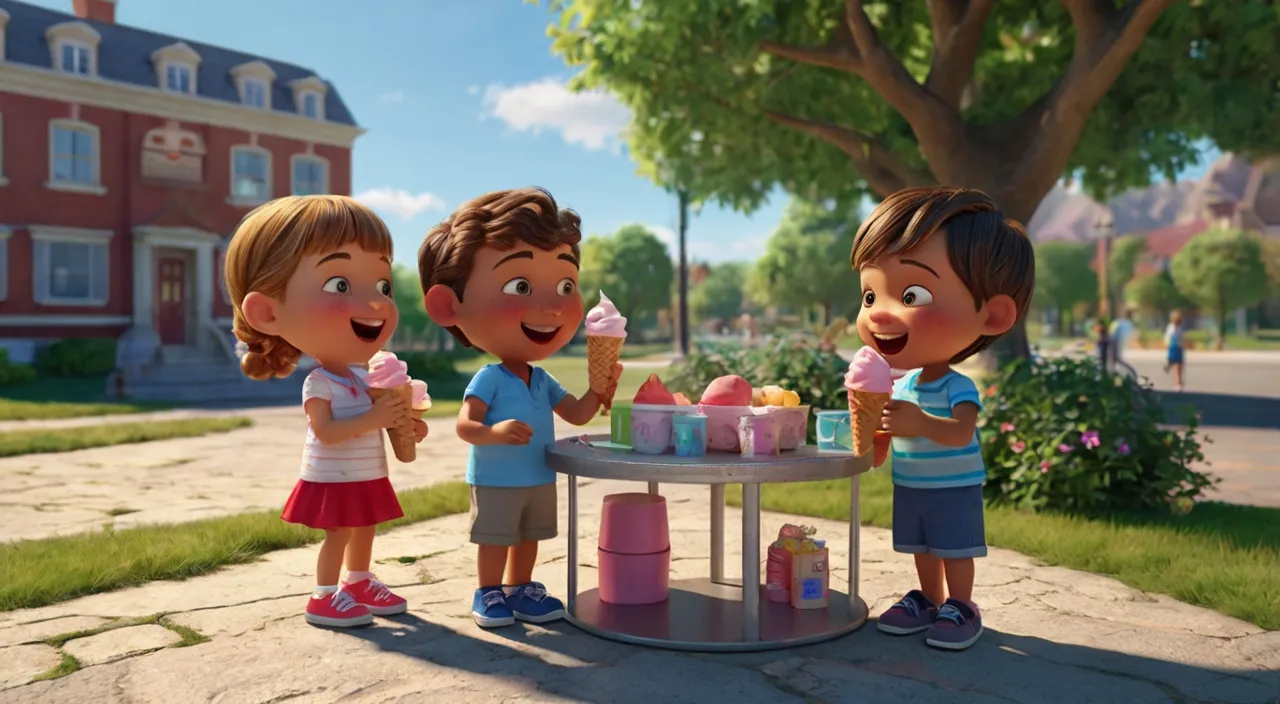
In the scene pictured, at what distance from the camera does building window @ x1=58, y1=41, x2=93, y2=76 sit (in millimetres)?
21344

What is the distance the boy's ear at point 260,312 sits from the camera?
3904 millimetres

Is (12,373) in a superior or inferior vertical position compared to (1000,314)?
inferior

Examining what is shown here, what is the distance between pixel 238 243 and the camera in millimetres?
3953

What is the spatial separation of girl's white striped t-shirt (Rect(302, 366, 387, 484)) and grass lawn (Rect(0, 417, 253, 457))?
7.19 m

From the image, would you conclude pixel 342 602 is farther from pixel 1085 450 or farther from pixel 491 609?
pixel 1085 450

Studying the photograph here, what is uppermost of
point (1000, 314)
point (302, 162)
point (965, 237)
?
point (302, 162)

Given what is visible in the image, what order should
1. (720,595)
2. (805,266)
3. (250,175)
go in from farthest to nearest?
(805,266) < (250,175) < (720,595)

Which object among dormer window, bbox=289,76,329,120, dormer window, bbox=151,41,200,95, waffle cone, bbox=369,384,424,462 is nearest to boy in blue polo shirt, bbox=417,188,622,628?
waffle cone, bbox=369,384,424,462

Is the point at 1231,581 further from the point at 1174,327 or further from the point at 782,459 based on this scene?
the point at 1174,327

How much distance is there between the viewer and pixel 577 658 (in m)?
3.54

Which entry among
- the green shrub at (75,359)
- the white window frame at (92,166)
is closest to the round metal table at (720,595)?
the green shrub at (75,359)

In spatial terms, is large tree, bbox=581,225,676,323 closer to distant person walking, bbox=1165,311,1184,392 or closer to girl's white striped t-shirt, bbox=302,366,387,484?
distant person walking, bbox=1165,311,1184,392

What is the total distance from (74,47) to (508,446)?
22.3m

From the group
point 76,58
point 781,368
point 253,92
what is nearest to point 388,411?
point 781,368
